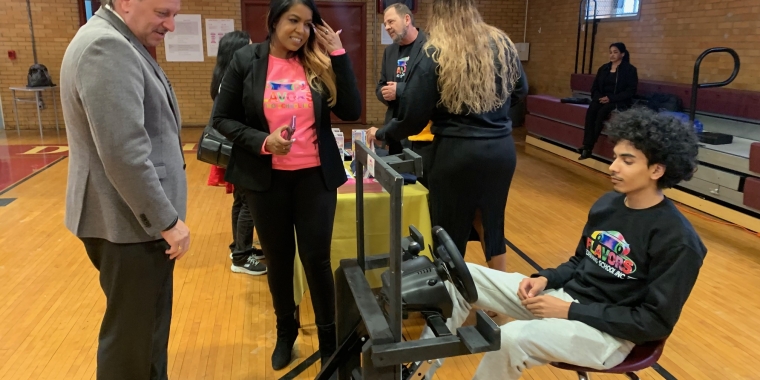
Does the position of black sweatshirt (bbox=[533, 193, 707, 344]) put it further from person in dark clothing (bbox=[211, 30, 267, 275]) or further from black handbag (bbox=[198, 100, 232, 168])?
person in dark clothing (bbox=[211, 30, 267, 275])

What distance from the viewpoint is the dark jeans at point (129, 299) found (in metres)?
1.49

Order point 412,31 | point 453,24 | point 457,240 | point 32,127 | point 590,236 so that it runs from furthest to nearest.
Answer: point 32,127 < point 412,31 < point 457,240 < point 453,24 < point 590,236

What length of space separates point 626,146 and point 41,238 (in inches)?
151

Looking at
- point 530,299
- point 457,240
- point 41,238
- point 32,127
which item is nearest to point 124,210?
point 530,299

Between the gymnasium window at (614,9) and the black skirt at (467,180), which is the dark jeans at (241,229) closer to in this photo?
the black skirt at (467,180)

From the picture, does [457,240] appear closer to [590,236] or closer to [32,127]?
[590,236]

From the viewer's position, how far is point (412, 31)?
3.02 meters

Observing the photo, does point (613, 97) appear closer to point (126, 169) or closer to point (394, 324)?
Answer: point (394, 324)

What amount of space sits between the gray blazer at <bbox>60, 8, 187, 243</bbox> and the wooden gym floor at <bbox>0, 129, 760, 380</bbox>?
3.58 feet

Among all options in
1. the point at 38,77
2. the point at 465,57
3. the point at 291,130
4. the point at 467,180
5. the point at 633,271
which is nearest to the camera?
the point at 633,271

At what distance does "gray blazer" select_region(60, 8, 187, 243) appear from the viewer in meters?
1.31

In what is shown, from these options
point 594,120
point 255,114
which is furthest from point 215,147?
point 594,120

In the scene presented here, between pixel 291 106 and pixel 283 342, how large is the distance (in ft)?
3.35

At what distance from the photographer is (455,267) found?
1277 millimetres
